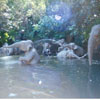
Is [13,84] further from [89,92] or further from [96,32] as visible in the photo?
[96,32]

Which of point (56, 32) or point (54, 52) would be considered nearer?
point (54, 52)

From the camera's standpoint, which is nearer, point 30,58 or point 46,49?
point 30,58

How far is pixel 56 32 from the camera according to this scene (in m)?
20.2

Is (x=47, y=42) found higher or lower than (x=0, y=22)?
lower

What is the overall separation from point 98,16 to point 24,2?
2158 centimetres

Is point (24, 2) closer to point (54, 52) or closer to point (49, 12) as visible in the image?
point (49, 12)

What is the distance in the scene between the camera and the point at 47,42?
1662 centimetres

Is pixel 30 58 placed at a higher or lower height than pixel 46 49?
lower

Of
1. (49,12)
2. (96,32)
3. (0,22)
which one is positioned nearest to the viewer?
(96,32)

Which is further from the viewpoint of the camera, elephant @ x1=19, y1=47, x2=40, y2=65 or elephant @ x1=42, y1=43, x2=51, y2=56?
elephant @ x1=42, y1=43, x2=51, y2=56

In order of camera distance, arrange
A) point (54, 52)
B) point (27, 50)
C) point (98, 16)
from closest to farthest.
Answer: point (27, 50)
point (98, 16)
point (54, 52)

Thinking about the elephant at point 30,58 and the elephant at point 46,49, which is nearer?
the elephant at point 30,58

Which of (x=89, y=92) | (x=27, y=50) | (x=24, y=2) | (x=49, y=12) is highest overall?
(x=24, y=2)

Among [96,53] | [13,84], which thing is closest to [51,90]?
[13,84]
